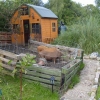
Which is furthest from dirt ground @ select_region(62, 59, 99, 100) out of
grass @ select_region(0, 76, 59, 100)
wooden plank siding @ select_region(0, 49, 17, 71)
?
wooden plank siding @ select_region(0, 49, 17, 71)

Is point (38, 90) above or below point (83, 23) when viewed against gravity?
below

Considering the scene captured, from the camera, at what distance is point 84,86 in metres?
5.39

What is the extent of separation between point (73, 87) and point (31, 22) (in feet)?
25.0

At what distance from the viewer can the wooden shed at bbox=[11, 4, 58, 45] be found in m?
11.7

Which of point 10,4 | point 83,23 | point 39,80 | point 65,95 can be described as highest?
point 10,4

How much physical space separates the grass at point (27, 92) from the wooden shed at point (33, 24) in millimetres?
6934

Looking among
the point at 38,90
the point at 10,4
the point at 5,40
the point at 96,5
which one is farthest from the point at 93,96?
the point at 96,5

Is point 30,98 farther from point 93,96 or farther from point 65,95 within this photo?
point 93,96

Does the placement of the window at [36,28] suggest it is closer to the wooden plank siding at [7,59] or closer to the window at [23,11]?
the window at [23,11]

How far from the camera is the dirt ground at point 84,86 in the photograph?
15.3ft

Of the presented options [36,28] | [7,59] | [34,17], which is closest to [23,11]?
[34,17]

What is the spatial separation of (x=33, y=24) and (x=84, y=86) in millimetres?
7548

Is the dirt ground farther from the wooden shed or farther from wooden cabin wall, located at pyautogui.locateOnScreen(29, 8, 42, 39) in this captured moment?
wooden cabin wall, located at pyautogui.locateOnScreen(29, 8, 42, 39)

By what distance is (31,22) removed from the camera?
478 inches
